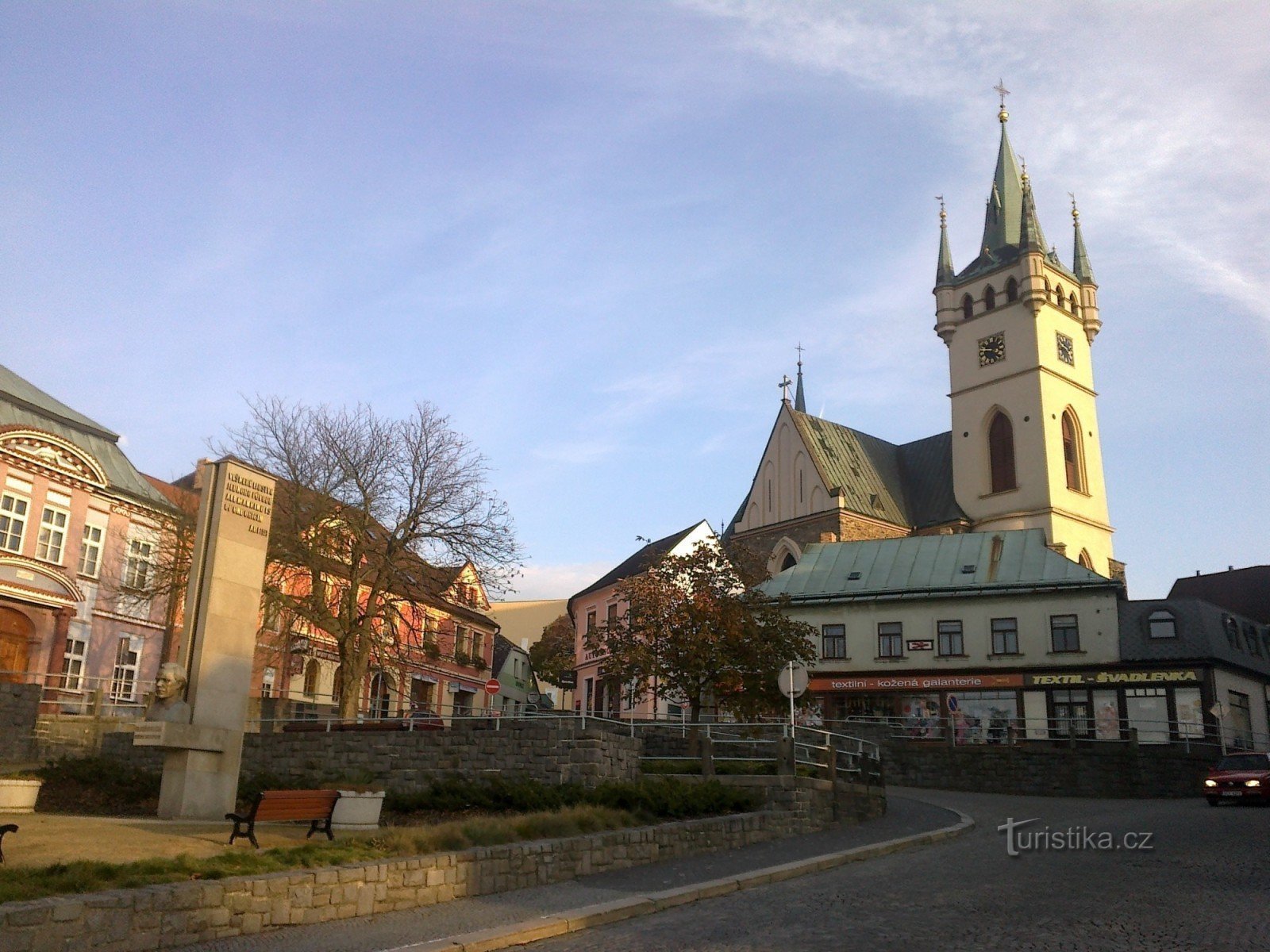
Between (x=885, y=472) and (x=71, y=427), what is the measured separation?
4616 cm

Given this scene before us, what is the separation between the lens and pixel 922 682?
4228 centimetres

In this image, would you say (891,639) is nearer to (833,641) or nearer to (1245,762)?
Result: (833,641)

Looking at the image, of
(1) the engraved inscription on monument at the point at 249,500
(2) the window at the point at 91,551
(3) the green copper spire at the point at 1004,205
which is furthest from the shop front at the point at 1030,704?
(3) the green copper spire at the point at 1004,205

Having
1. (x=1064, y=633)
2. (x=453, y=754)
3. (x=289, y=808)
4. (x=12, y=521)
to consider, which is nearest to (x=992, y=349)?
(x=1064, y=633)

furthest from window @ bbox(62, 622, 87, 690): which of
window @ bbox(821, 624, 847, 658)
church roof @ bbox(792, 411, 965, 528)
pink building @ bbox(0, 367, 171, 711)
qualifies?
church roof @ bbox(792, 411, 965, 528)

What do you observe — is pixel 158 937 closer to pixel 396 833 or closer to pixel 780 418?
pixel 396 833

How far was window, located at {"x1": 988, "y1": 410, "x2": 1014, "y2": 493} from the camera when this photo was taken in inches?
2510

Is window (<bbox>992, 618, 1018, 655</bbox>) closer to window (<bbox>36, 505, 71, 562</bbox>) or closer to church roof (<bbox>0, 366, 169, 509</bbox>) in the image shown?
church roof (<bbox>0, 366, 169, 509</bbox>)

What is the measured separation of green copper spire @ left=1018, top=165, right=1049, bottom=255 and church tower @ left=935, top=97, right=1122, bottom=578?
0.09 m

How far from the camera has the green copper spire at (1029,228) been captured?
6675 centimetres

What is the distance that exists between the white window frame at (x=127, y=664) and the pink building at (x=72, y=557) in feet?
0.11

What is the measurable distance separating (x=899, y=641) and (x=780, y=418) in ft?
90.1

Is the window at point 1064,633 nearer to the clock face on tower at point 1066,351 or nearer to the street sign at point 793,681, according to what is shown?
the street sign at point 793,681

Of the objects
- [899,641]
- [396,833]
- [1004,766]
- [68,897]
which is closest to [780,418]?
[899,641]
